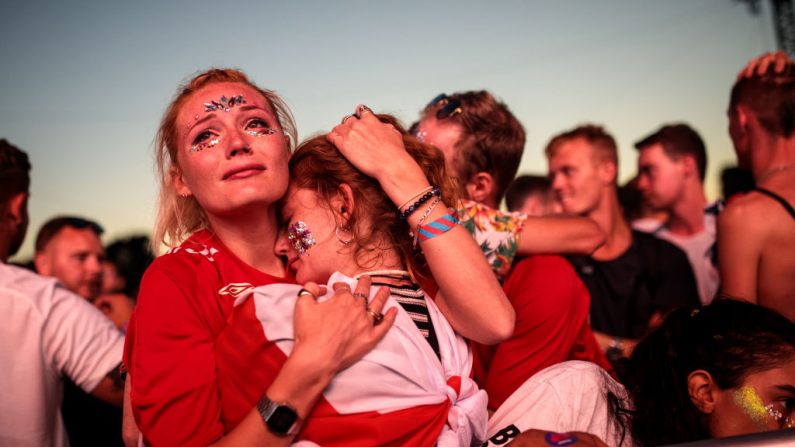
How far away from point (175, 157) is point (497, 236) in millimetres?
1012

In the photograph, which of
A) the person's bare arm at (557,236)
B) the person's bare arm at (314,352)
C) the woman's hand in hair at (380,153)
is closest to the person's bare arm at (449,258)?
the woman's hand in hair at (380,153)

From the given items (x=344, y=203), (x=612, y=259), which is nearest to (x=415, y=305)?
(x=344, y=203)

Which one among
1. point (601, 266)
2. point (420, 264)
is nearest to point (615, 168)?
point (601, 266)

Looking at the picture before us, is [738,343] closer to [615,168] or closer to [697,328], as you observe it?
[697,328]

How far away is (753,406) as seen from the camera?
1.68m

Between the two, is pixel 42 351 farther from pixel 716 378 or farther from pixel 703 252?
pixel 703 252

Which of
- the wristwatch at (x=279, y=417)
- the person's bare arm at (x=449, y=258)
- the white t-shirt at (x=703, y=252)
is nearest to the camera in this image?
the wristwatch at (x=279, y=417)

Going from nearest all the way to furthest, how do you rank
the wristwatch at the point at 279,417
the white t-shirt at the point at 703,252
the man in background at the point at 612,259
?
the wristwatch at the point at 279,417 → the man in background at the point at 612,259 → the white t-shirt at the point at 703,252

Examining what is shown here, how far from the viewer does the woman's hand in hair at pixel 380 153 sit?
168 centimetres

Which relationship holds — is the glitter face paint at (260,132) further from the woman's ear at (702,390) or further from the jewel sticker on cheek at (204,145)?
the woman's ear at (702,390)

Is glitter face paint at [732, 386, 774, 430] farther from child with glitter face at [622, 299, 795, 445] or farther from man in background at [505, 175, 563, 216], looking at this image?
man in background at [505, 175, 563, 216]

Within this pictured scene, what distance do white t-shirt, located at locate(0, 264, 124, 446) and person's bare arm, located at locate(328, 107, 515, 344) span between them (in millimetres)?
1235

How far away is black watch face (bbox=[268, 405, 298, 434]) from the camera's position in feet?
4.43

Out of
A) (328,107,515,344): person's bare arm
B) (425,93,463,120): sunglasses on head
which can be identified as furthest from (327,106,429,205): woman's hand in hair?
(425,93,463,120): sunglasses on head
